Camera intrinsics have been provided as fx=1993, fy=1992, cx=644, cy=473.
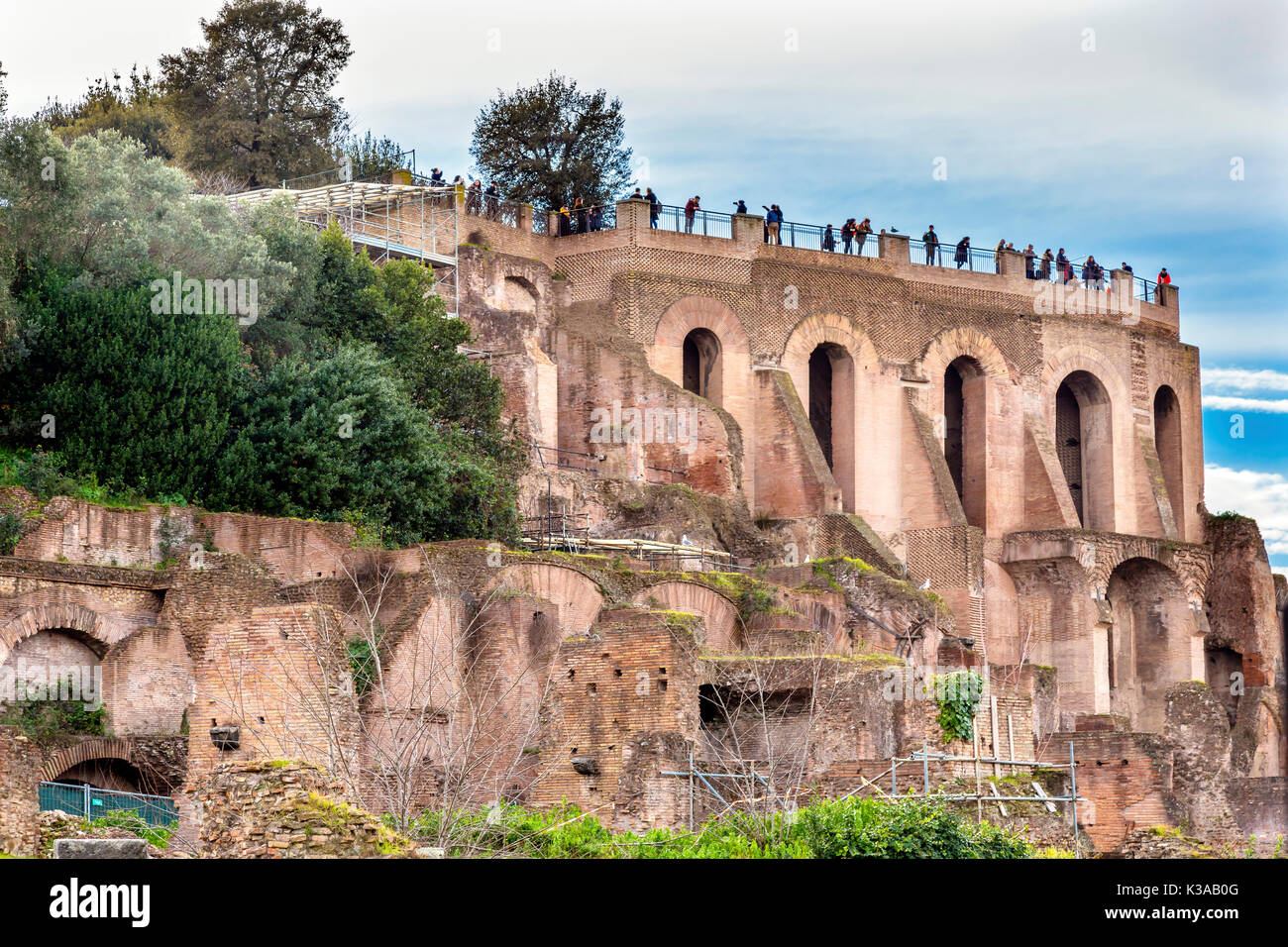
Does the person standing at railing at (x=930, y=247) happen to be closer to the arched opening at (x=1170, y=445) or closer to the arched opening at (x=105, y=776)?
the arched opening at (x=1170, y=445)

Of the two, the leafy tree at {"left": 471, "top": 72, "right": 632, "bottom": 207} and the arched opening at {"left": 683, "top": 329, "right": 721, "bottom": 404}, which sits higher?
the leafy tree at {"left": 471, "top": 72, "right": 632, "bottom": 207}

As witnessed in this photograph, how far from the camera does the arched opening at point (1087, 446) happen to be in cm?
4275

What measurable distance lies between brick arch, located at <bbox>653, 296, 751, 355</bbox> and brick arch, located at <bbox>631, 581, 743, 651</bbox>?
33.9 feet

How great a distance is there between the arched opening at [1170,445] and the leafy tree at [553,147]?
1310 cm

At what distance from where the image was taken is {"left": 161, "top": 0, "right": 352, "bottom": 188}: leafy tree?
43344 mm

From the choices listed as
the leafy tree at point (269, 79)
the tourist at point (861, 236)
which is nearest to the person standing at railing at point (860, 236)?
the tourist at point (861, 236)

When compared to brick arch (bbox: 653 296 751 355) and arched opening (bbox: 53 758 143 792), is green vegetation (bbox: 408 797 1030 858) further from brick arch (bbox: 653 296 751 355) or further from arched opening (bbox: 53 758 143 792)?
brick arch (bbox: 653 296 751 355)

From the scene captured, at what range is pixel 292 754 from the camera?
19031 mm

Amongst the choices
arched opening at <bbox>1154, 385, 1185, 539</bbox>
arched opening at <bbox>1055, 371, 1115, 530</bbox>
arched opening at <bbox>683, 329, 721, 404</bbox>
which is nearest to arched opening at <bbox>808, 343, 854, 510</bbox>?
arched opening at <bbox>683, 329, 721, 404</bbox>

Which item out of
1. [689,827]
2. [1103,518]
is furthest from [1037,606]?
[689,827]

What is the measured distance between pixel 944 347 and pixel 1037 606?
580cm

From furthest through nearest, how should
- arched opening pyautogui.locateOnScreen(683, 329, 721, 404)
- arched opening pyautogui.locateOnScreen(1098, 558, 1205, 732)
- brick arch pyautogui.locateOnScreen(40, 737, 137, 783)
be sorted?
arched opening pyautogui.locateOnScreen(1098, 558, 1205, 732) → arched opening pyautogui.locateOnScreen(683, 329, 721, 404) → brick arch pyautogui.locateOnScreen(40, 737, 137, 783)

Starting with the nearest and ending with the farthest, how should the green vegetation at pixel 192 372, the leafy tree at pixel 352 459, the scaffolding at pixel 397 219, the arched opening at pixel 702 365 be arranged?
1. the green vegetation at pixel 192 372
2. the leafy tree at pixel 352 459
3. the scaffolding at pixel 397 219
4. the arched opening at pixel 702 365
